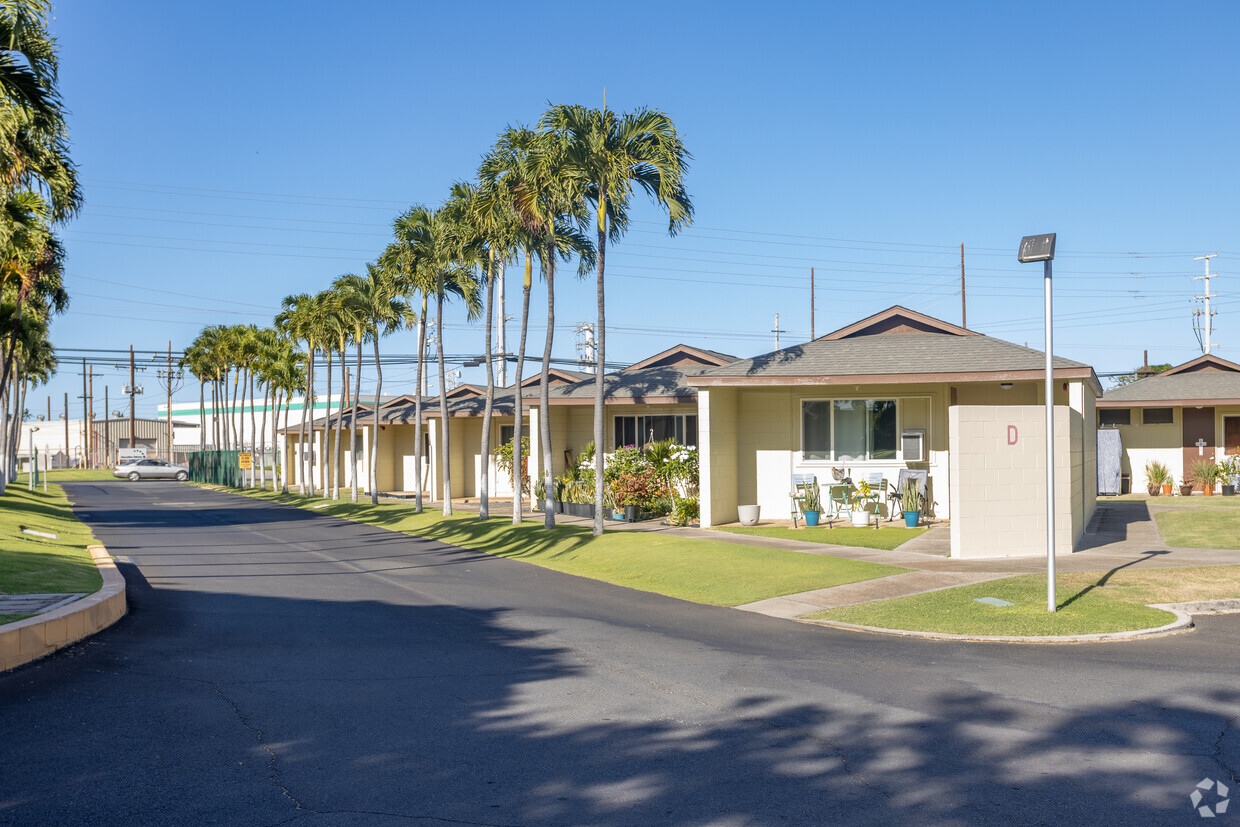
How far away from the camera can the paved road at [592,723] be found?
18.0 feet

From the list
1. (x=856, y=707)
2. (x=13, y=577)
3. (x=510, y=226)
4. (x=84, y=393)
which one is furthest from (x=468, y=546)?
(x=84, y=393)

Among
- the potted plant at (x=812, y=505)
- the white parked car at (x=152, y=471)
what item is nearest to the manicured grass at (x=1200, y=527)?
the potted plant at (x=812, y=505)

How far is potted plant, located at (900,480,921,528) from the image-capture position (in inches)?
849

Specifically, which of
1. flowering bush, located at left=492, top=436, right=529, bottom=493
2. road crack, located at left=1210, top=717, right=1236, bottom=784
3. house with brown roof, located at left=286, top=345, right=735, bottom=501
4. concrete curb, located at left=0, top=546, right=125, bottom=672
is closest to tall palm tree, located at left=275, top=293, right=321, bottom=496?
house with brown roof, located at left=286, top=345, right=735, bottom=501

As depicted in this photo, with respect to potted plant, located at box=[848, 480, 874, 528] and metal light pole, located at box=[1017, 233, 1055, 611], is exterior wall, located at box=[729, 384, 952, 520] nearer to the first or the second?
potted plant, located at box=[848, 480, 874, 528]

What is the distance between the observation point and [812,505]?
22.6m

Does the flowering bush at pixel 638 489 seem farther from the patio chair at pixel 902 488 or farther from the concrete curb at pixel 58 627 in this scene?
the concrete curb at pixel 58 627

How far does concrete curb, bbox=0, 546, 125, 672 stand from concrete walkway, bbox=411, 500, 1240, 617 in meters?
7.77

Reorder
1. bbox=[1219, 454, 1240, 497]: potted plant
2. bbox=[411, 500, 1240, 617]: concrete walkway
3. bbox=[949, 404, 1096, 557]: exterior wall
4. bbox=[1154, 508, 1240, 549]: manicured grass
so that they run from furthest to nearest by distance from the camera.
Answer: bbox=[1219, 454, 1240, 497]: potted plant, bbox=[1154, 508, 1240, 549]: manicured grass, bbox=[949, 404, 1096, 557]: exterior wall, bbox=[411, 500, 1240, 617]: concrete walkway

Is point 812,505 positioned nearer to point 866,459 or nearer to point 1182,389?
point 866,459

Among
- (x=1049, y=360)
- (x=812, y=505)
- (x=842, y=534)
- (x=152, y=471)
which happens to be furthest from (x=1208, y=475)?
(x=152, y=471)

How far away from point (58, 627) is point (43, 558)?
668 centimetres

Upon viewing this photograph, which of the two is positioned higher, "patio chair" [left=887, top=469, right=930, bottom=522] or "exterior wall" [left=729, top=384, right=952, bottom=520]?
"exterior wall" [left=729, top=384, right=952, bottom=520]

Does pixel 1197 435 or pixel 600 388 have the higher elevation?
pixel 600 388
